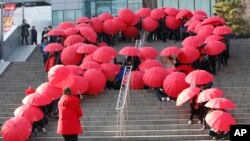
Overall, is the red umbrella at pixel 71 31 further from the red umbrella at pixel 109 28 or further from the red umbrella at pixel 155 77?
the red umbrella at pixel 155 77

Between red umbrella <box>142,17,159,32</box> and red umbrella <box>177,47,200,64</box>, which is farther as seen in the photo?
red umbrella <box>142,17,159,32</box>

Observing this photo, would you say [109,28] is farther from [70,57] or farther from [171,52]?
[171,52]

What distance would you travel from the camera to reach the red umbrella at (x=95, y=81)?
16.4 metres

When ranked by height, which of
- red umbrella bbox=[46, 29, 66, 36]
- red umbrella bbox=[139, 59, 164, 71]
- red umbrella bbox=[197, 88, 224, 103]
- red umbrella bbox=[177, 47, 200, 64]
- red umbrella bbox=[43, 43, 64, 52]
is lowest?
red umbrella bbox=[197, 88, 224, 103]

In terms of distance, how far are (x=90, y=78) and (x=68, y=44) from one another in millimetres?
3921

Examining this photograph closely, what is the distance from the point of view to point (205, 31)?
2045cm

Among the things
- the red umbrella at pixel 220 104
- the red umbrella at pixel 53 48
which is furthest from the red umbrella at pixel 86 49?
the red umbrella at pixel 220 104

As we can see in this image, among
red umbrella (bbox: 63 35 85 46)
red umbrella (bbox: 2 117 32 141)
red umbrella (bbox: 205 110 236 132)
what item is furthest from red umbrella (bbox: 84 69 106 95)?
red umbrella (bbox: 205 110 236 132)

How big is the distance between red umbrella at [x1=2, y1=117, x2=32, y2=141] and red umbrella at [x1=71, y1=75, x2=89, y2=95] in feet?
9.24

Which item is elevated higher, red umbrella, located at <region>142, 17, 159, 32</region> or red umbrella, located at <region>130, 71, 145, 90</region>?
red umbrella, located at <region>142, 17, 159, 32</region>

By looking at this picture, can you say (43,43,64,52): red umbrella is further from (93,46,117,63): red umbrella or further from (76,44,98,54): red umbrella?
(93,46,117,63): red umbrella

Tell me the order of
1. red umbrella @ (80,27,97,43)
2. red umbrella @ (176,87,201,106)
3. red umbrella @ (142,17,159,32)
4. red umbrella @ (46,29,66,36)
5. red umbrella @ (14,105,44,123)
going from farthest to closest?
red umbrella @ (142,17,159,32) → red umbrella @ (46,29,66,36) → red umbrella @ (80,27,97,43) → red umbrella @ (176,87,201,106) → red umbrella @ (14,105,44,123)

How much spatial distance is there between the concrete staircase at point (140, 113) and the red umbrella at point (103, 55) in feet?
4.16

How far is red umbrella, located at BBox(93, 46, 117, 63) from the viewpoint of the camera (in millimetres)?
17828
